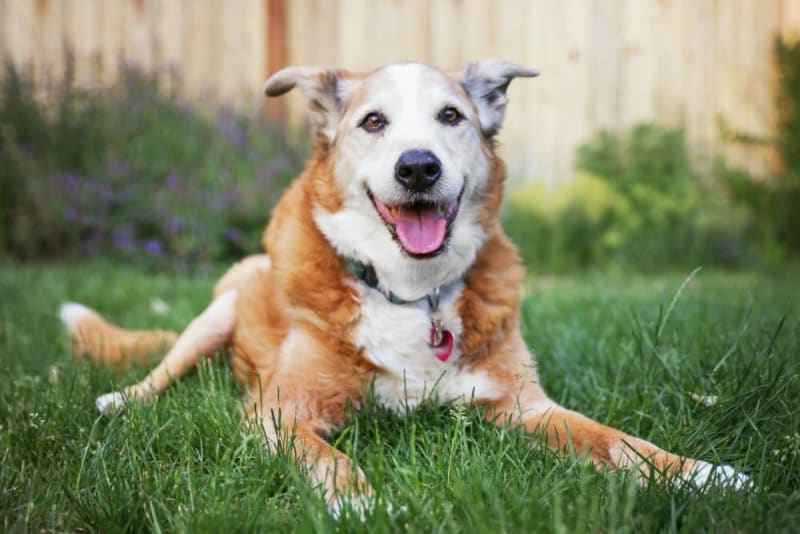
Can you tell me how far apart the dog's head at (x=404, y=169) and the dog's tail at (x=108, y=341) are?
1070 mm

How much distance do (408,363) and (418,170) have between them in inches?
25.6

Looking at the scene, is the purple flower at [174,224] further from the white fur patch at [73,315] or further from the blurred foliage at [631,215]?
the blurred foliage at [631,215]

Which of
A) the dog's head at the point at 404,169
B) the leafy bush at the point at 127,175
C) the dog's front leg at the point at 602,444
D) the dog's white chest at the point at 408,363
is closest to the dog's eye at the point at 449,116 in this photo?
the dog's head at the point at 404,169

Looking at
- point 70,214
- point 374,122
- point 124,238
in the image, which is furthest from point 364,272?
point 70,214

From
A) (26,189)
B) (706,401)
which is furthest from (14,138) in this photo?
(706,401)

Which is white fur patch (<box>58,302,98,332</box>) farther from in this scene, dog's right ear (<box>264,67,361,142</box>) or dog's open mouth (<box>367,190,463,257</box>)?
dog's open mouth (<box>367,190,463,257</box>)

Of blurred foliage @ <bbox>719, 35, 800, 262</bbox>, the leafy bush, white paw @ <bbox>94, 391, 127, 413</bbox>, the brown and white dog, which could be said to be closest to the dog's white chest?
the brown and white dog

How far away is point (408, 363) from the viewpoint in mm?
2590

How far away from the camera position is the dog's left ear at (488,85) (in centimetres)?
311

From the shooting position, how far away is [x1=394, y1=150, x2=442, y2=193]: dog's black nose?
2.57 meters

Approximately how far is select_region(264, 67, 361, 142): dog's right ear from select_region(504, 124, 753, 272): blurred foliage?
438 cm

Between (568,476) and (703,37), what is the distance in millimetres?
7132

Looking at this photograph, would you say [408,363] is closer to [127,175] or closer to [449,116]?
[449,116]

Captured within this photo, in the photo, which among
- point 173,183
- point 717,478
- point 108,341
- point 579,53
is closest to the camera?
point 717,478
